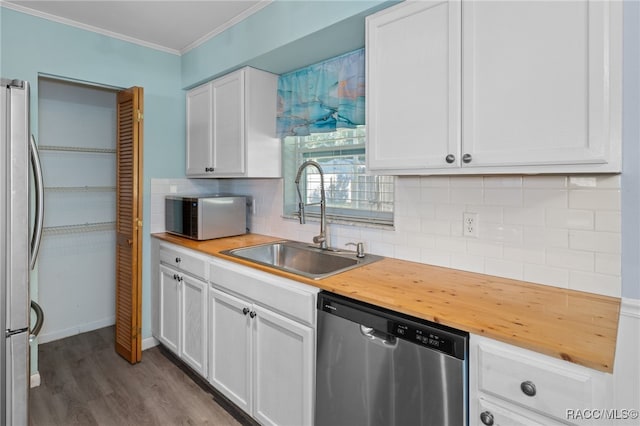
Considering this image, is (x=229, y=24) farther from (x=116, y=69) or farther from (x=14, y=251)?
(x=14, y=251)

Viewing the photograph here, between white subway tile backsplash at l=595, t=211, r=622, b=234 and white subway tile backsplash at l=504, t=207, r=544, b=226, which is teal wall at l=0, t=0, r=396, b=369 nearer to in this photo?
white subway tile backsplash at l=504, t=207, r=544, b=226

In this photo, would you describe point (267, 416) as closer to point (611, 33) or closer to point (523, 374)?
point (523, 374)

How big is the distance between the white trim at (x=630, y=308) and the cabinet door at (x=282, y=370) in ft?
3.74

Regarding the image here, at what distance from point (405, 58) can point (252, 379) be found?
1.71 meters

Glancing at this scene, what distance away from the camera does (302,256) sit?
2.32 meters

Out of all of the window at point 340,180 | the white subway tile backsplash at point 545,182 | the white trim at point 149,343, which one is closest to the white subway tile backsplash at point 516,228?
the white subway tile backsplash at point 545,182

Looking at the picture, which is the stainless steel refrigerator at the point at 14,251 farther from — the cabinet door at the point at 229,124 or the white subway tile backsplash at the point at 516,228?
the white subway tile backsplash at the point at 516,228

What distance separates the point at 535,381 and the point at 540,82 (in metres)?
0.94

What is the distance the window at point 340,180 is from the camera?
215 cm

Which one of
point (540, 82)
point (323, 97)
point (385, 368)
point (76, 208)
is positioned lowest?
point (385, 368)

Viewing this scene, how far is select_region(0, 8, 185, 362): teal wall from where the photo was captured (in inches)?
90.3

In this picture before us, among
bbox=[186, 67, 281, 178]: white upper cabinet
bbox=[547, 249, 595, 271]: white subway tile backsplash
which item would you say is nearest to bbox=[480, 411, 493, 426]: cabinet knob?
bbox=[547, 249, 595, 271]: white subway tile backsplash

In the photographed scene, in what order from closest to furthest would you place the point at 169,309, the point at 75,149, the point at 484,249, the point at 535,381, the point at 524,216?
the point at 535,381 → the point at 524,216 → the point at 484,249 → the point at 169,309 → the point at 75,149

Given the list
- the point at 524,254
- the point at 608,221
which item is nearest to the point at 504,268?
the point at 524,254
